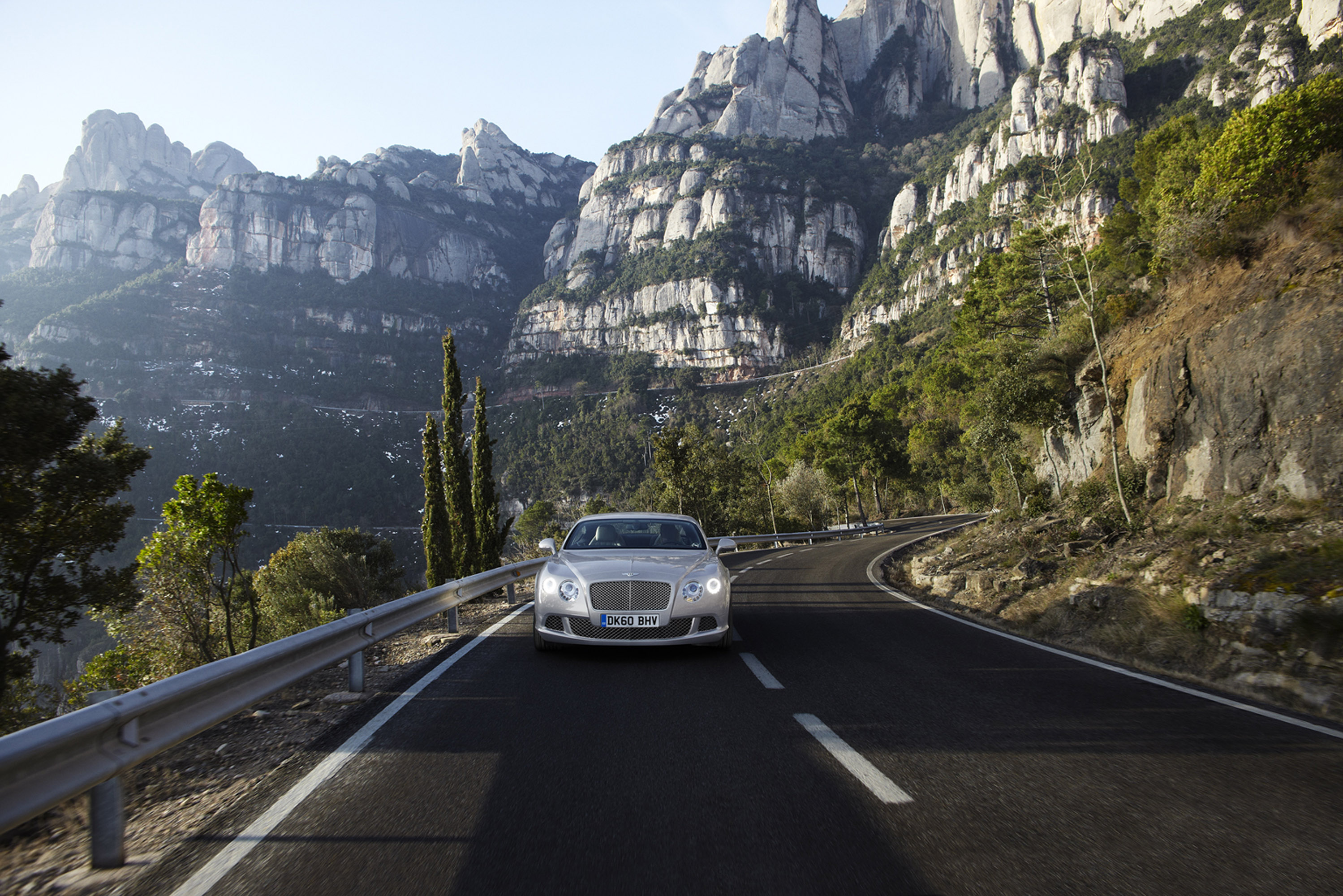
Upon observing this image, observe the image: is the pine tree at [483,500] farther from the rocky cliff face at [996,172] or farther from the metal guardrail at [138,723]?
the rocky cliff face at [996,172]

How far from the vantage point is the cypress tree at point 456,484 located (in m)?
30.5

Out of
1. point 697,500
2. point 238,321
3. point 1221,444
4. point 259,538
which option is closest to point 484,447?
point 697,500

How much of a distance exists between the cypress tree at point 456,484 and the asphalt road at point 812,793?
84.6 ft

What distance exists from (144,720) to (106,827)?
1.68 feet

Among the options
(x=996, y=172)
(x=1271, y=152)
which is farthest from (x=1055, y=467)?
(x=996, y=172)

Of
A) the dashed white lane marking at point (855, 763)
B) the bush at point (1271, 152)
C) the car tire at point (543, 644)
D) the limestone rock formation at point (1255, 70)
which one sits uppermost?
the limestone rock formation at point (1255, 70)

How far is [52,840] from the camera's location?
10.1 ft

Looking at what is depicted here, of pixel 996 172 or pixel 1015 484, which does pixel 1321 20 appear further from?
pixel 1015 484

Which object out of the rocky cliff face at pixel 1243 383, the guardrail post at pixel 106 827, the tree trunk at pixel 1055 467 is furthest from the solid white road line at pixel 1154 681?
the tree trunk at pixel 1055 467

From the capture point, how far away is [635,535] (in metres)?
7.98

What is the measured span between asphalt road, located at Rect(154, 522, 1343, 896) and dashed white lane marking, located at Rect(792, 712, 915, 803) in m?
0.02

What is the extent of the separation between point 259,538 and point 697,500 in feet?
269

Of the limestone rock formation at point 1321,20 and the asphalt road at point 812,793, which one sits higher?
the limestone rock formation at point 1321,20

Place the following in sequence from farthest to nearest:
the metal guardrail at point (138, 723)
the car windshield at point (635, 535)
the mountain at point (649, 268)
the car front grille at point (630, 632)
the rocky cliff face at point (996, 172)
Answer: the mountain at point (649, 268) → the rocky cliff face at point (996, 172) → the car windshield at point (635, 535) → the car front grille at point (630, 632) → the metal guardrail at point (138, 723)
